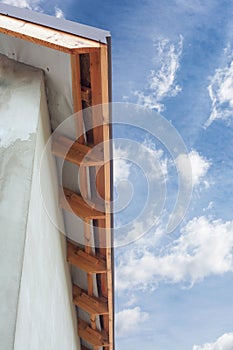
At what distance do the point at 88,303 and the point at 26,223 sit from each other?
2.85 m

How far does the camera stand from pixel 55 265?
10.6 ft

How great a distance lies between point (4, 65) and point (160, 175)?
131cm

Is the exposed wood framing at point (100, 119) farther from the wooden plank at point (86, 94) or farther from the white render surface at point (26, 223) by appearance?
the white render surface at point (26, 223)

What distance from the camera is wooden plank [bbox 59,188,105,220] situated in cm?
336

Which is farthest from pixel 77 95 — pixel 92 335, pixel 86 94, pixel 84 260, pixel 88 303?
pixel 92 335

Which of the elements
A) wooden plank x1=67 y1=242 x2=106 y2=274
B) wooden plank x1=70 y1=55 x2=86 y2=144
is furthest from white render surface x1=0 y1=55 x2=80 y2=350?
wooden plank x1=67 y1=242 x2=106 y2=274

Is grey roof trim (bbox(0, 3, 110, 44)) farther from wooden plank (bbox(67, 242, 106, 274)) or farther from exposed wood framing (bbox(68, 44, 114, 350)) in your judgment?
wooden plank (bbox(67, 242, 106, 274))

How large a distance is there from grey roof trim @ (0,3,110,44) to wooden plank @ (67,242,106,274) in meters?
2.23

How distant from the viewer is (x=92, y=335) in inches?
212

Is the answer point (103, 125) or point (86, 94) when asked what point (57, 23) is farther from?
point (103, 125)

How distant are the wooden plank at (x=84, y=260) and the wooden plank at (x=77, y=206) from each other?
699 millimetres

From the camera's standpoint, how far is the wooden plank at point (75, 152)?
294 cm

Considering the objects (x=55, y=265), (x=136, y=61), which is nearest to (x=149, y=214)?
(x=55, y=265)

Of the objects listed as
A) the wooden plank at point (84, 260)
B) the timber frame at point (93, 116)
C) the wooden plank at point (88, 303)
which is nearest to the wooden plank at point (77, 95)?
the timber frame at point (93, 116)
